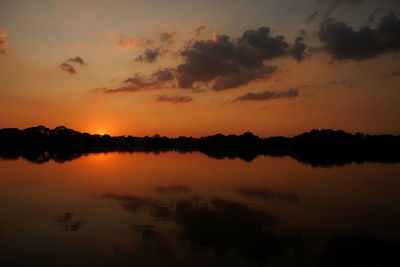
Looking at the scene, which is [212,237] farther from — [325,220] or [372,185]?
[372,185]

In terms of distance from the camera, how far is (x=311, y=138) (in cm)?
16788

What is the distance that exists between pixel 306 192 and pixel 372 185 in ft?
36.9

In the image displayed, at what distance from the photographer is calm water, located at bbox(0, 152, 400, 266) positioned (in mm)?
A: 12781

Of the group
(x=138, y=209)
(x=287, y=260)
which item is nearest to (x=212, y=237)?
(x=287, y=260)

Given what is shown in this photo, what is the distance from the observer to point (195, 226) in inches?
664

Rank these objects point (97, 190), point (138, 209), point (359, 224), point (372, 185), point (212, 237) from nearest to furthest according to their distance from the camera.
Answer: point (212, 237)
point (359, 224)
point (138, 209)
point (97, 190)
point (372, 185)

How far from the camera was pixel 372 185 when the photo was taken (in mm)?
35250

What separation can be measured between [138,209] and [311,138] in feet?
532

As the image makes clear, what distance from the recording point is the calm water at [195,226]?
41.9ft

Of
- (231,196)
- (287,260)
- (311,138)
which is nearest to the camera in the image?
(287,260)

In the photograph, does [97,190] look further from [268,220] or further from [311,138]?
[311,138]

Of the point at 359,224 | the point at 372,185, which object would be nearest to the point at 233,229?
the point at 359,224

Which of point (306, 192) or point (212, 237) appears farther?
point (306, 192)

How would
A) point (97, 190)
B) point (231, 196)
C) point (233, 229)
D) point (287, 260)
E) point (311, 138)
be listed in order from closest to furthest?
point (287, 260) → point (233, 229) → point (231, 196) → point (97, 190) → point (311, 138)
